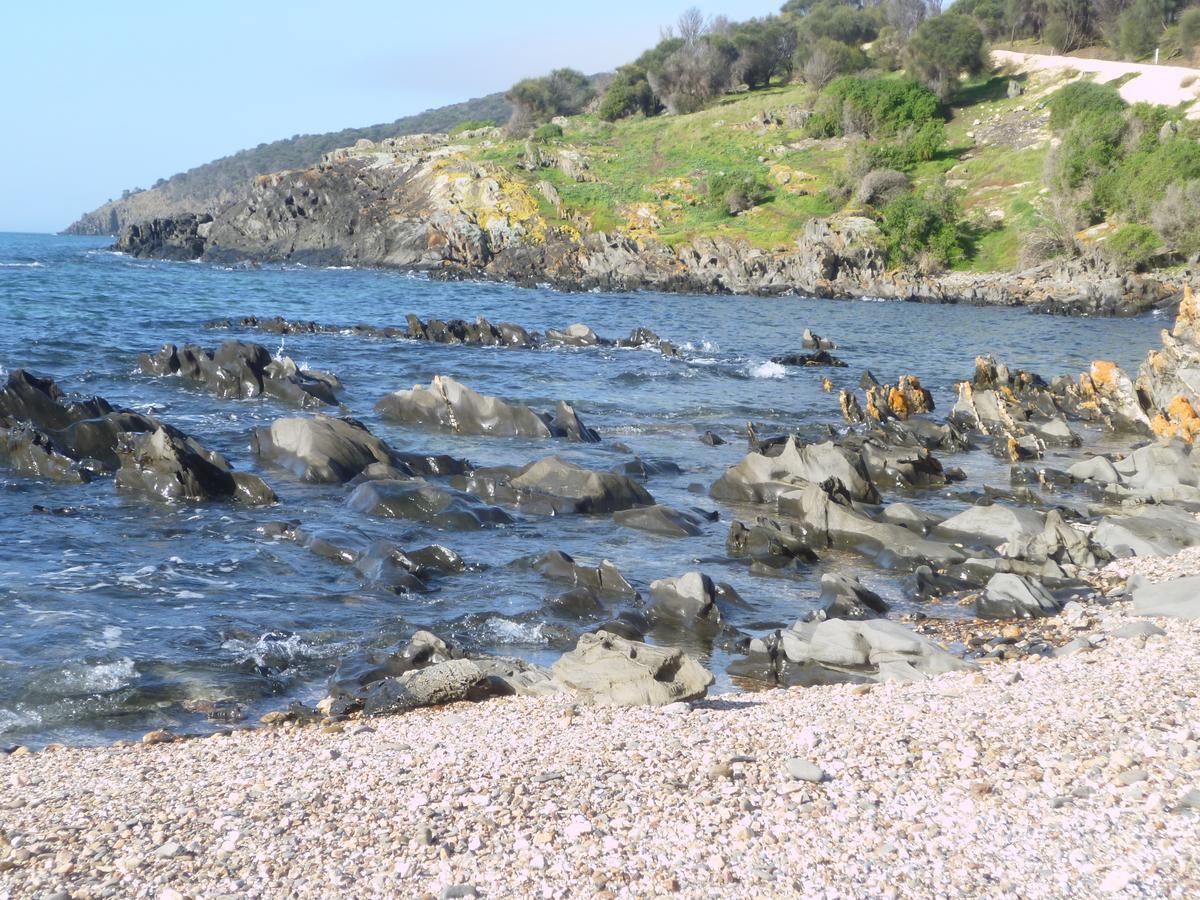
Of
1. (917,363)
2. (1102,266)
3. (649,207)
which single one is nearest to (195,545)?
(917,363)

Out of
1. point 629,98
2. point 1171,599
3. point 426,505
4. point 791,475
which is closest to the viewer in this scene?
point 1171,599

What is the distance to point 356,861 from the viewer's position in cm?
600

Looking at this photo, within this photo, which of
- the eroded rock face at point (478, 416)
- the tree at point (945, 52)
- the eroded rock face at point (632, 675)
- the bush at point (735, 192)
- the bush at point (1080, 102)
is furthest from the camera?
the tree at point (945, 52)

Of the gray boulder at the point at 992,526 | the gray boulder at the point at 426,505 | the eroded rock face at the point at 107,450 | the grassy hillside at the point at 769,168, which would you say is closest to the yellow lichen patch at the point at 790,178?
the grassy hillside at the point at 769,168

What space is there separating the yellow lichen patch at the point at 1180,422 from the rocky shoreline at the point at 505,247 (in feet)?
111

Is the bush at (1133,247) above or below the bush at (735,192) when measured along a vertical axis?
below

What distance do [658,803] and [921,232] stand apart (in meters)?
69.1

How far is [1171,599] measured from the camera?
1143 cm

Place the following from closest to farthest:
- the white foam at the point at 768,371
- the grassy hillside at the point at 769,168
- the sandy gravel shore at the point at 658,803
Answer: the sandy gravel shore at the point at 658,803
the white foam at the point at 768,371
the grassy hillside at the point at 769,168

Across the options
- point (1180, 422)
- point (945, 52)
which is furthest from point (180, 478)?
point (945, 52)

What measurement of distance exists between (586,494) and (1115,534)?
7764mm

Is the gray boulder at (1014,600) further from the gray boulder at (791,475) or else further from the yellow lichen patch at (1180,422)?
the yellow lichen patch at (1180,422)

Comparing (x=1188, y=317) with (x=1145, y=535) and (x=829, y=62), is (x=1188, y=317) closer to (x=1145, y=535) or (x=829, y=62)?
(x=1145, y=535)

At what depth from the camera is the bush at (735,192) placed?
78.1 m
